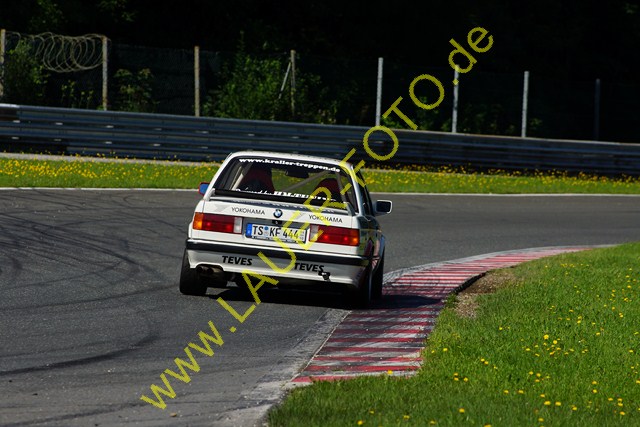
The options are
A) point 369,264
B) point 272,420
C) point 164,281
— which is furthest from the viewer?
point 164,281

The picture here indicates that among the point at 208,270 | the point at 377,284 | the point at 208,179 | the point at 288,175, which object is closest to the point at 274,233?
the point at 208,270

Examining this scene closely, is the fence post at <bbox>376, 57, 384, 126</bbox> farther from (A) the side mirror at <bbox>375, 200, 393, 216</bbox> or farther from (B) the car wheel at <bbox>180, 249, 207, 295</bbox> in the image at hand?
(B) the car wheel at <bbox>180, 249, 207, 295</bbox>

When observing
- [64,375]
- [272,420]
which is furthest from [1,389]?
[272,420]

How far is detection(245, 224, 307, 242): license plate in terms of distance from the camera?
35.1 feet

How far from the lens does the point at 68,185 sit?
2014cm

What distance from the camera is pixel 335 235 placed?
1078 centimetres

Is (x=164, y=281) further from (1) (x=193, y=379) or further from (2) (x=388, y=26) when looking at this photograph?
(2) (x=388, y=26)

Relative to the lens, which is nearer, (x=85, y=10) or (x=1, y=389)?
(x=1, y=389)

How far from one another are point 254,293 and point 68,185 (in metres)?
9.38

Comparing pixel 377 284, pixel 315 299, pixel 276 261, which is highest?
pixel 276 261

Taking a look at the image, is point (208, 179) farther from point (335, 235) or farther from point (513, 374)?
point (513, 374)

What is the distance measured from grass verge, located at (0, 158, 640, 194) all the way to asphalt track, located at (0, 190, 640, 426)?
49.6 inches

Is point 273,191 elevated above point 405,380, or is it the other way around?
point 273,191

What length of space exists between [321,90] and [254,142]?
5202 mm
